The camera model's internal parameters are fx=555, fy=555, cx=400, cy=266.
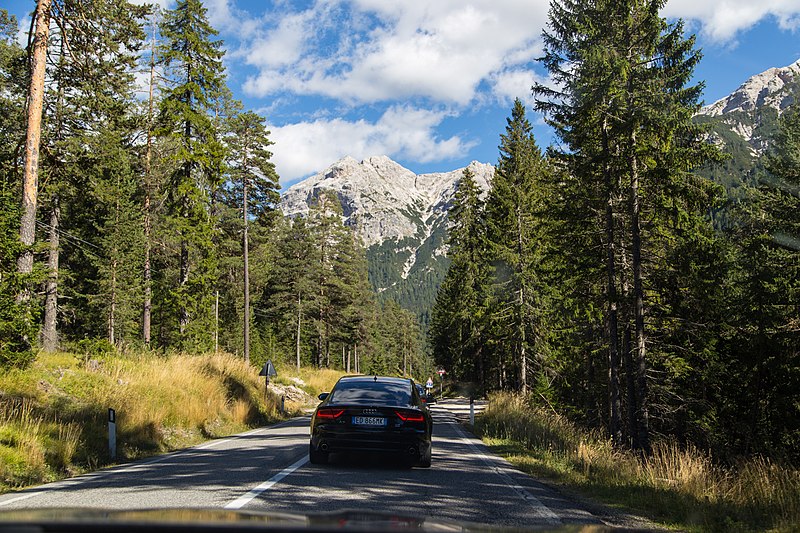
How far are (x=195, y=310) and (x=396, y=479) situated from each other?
21495mm

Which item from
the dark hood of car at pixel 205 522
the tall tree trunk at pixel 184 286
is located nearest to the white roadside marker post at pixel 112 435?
the dark hood of car at pixel 205 522

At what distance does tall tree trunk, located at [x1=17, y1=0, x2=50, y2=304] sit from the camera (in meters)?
14.8

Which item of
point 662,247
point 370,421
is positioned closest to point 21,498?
point 370,421

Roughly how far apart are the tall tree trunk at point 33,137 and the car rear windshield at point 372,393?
9.68m

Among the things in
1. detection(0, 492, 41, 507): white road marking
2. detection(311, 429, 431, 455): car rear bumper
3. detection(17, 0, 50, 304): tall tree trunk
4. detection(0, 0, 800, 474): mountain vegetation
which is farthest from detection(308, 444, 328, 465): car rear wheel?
detection(17, 0, 50, 304): tall tree trunk

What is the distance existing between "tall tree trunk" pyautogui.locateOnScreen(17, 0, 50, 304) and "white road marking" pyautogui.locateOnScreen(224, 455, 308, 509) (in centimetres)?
969

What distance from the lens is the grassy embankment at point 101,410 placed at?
8.77 m

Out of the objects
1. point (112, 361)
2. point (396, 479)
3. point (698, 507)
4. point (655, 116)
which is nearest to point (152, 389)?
point (112, 361)

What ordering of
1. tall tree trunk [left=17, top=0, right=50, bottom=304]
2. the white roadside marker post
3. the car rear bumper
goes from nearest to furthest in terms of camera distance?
the car rear bumper < the white roadside marker post < tall tree trunk [left=17, top=0, right=50, bottom=304]

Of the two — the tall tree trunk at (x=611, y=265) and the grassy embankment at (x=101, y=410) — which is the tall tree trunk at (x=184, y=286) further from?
the tall tree trunk at (x=611, y=265)

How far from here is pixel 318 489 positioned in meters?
7.25

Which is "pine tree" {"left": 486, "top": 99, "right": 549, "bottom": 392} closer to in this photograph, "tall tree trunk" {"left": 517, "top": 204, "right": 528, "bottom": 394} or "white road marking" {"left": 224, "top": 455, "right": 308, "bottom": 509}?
"tall tree trunk" {"left": 517, "top": 204, "right": 528, "bottom": 394}

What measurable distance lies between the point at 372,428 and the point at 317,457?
1.25 meters

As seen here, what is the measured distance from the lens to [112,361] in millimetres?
15273
